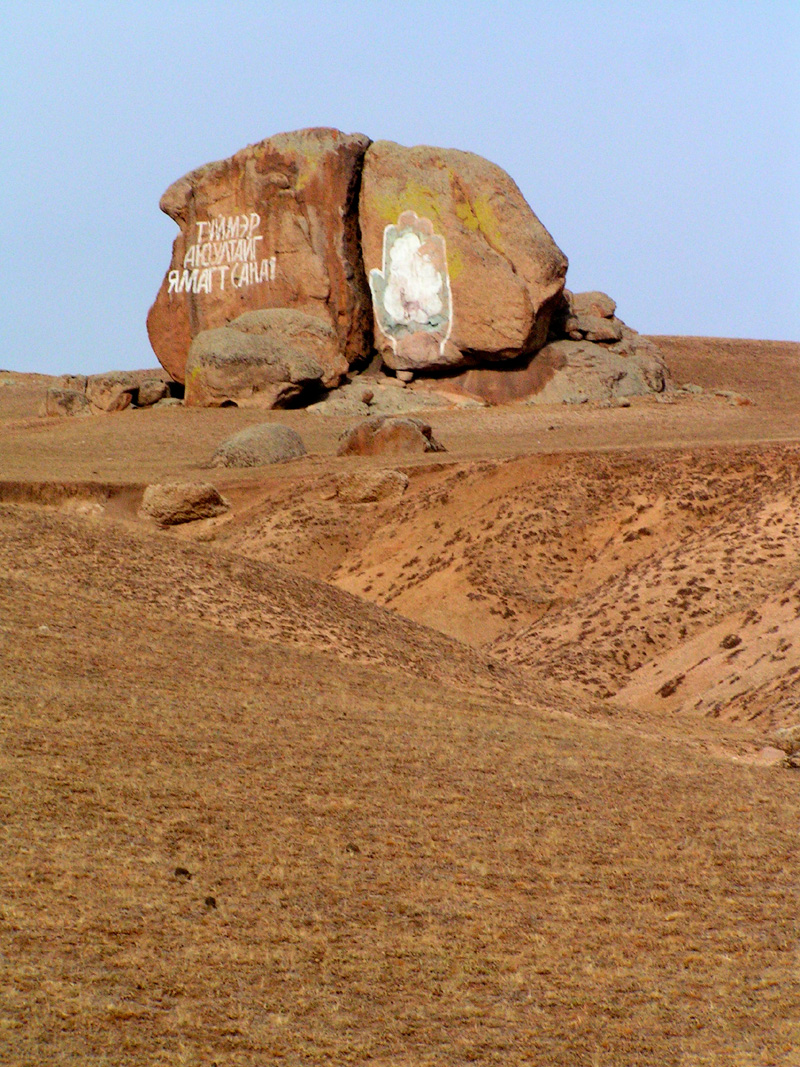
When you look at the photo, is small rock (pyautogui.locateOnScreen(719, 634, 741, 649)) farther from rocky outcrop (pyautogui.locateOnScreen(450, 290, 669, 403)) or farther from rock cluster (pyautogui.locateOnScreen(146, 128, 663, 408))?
rock cluster (pyautogui.locateOnScreen(146, 128, 663, 408))

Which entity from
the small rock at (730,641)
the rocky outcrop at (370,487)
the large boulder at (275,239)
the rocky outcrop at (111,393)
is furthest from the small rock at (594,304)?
the small rock at (730,641)

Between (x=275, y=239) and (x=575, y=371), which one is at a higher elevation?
(x=275, y=239)

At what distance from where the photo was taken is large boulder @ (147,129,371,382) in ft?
112

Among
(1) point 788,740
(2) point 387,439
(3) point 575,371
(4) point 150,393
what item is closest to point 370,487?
(2) point 387,439

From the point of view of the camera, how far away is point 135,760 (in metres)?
7.61

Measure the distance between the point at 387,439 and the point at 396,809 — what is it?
1811cm

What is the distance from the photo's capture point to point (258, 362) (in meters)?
32.5

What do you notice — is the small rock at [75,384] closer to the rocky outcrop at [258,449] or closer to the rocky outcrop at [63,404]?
the rocky outcrop at [63,404]

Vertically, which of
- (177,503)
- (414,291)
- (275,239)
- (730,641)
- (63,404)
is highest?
(275,239)

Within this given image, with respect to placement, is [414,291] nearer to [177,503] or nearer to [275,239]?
[275,239]

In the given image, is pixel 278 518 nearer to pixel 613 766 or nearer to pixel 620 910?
pixel 613 766

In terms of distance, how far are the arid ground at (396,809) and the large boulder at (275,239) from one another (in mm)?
17282

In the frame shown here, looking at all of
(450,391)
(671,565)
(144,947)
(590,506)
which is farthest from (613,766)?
(450,391)

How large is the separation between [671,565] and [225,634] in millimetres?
7318
